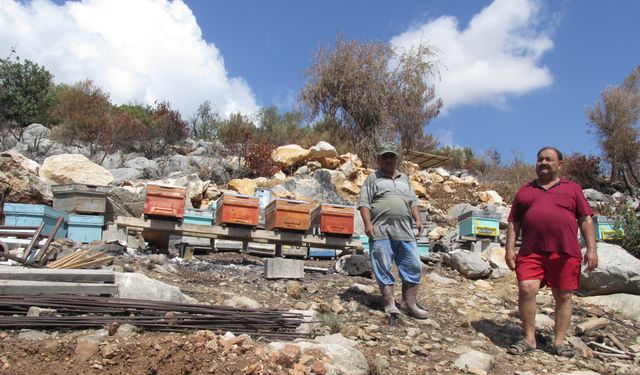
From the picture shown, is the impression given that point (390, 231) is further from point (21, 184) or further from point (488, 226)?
point (21, 184)

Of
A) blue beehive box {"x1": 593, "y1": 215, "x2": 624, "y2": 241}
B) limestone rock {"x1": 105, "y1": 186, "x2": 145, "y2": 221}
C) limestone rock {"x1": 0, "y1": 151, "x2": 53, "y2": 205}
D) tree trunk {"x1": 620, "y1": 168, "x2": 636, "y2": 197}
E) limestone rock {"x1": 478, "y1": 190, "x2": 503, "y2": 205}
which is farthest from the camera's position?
tree trunk {"x1": 620, "y1": 168, "x2": 636, "y2": 197}

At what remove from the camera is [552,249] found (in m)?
4.59

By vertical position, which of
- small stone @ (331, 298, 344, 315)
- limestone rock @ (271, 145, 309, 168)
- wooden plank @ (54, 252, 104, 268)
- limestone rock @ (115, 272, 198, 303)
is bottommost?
small stone @ (331, 298, 344, 315)

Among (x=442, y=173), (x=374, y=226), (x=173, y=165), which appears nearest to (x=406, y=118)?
(x=442, y=173)

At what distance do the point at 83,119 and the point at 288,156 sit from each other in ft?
30.1

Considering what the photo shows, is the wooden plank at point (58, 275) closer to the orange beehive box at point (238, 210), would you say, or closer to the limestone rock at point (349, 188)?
the orange beehive box at point (238, 210)

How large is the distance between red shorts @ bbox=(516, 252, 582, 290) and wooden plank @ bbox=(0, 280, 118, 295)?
3.48 metres

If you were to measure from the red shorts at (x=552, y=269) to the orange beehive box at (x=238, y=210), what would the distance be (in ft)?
13.5

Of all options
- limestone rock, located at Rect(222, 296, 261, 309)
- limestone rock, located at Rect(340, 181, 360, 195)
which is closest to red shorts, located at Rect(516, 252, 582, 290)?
limestone rock, located at Rect(222, 296, 261, 309)

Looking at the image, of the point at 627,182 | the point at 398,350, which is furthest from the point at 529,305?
the point at 627,182

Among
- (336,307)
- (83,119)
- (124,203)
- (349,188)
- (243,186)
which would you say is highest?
(83,119)

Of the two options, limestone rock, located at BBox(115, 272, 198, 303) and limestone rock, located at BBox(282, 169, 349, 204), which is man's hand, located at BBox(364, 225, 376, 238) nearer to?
limestone rock, located at BBox(115, 272, 198, 303)

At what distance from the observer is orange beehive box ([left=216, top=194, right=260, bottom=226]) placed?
25.4 ft

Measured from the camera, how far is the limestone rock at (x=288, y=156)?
56.7 feet
